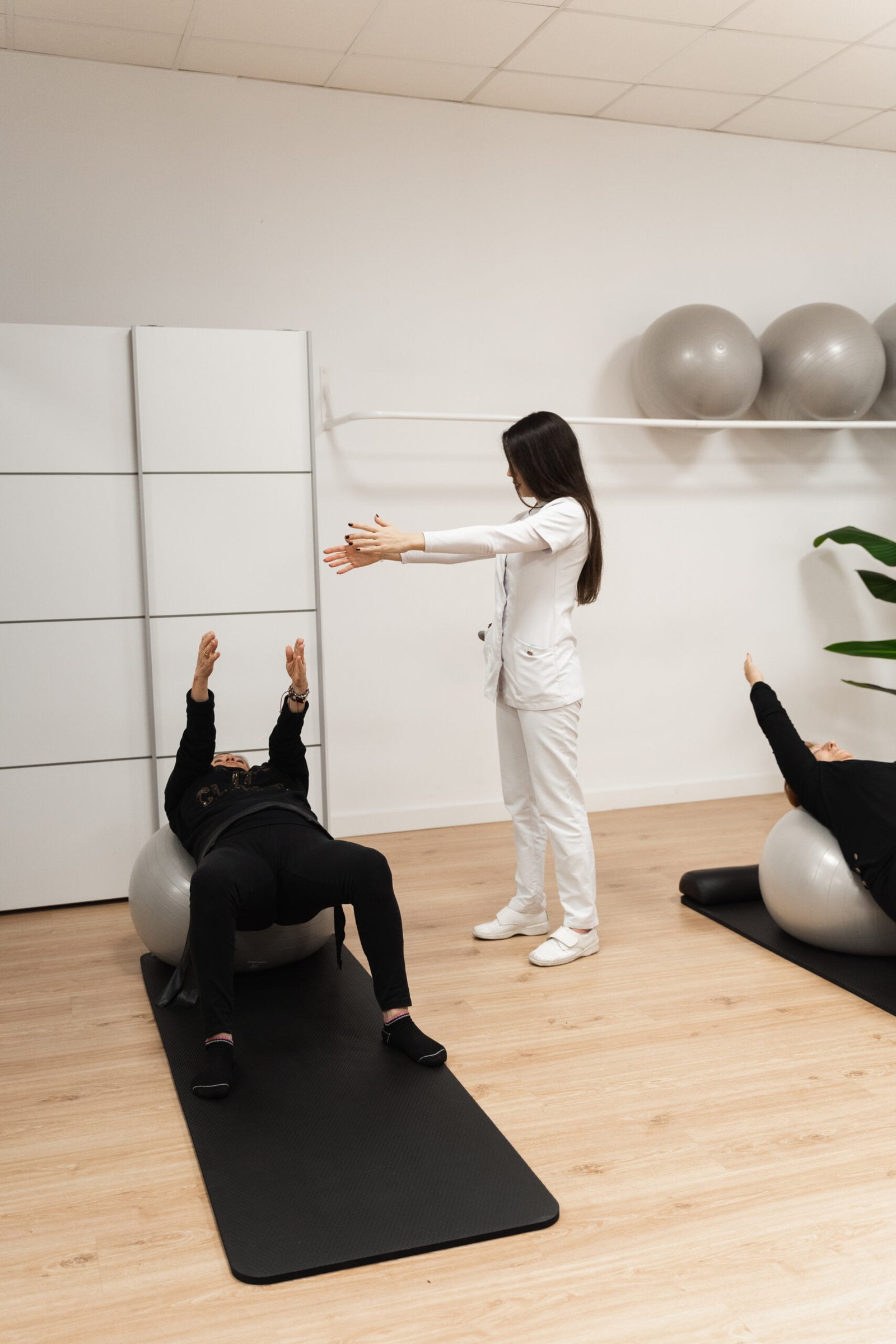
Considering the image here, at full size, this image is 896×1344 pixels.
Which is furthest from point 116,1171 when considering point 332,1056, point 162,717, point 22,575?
point 22,575

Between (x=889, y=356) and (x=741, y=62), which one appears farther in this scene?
(x=889, y=356)

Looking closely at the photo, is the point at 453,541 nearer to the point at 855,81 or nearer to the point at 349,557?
the point at 349,557

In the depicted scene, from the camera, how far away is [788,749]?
285 cm

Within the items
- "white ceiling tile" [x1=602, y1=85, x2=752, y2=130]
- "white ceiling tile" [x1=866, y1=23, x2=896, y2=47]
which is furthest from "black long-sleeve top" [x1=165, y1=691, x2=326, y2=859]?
"white ceiling tile" [x1=866, y1=23, x2=896, y2=47]

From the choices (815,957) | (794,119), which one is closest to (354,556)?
(815,957)

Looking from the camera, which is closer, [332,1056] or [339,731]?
[332,1056]

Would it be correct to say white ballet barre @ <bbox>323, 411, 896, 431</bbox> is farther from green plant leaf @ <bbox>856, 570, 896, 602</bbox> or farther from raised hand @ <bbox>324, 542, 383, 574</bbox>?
raised hand @ <bbox>324, 542, 383, 574</bbox>

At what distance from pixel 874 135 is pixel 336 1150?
14.6ft

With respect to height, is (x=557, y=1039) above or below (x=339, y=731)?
below

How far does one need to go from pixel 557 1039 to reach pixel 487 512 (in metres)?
2.33

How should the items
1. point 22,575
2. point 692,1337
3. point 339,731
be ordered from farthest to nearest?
point 339,731 → point 22,575 → point 692,1337

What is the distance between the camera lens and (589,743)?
453 centimetres

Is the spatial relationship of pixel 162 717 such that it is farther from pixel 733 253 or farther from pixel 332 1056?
pixel 733 253

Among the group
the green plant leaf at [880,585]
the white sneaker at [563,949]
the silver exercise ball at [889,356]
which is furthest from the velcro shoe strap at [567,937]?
the silver exercise ball at [889,356]
